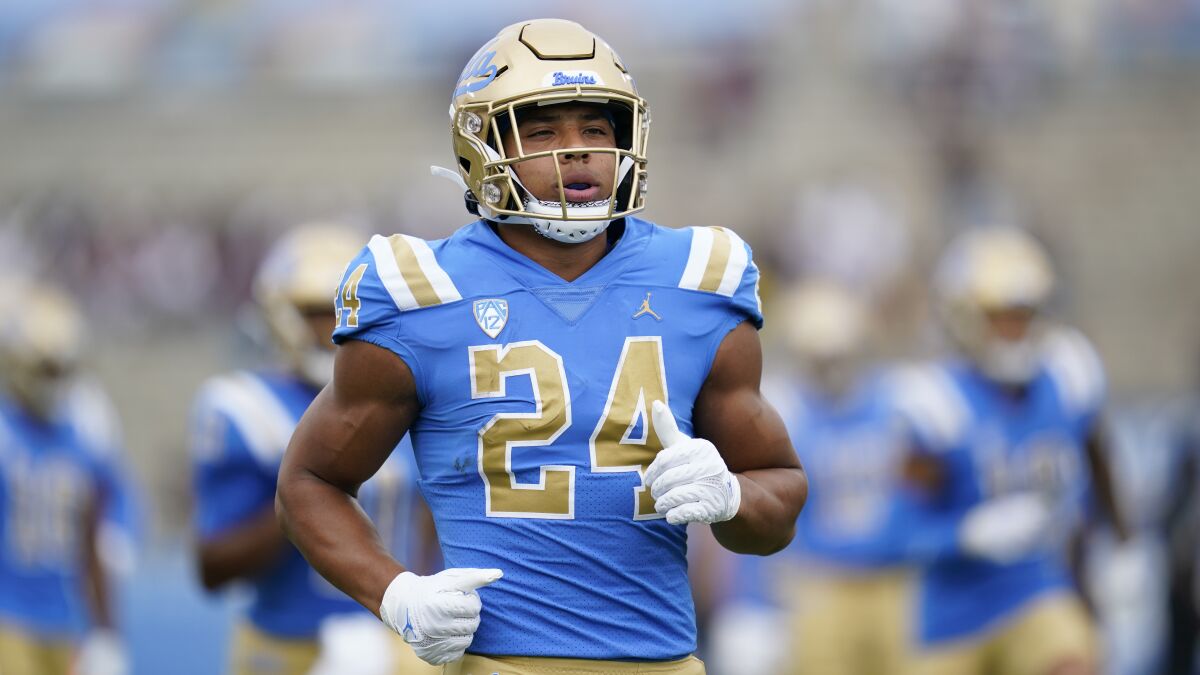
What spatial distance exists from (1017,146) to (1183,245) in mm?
1614

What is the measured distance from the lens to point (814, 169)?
1599 centimetres

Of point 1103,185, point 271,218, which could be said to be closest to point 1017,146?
point 1103,185

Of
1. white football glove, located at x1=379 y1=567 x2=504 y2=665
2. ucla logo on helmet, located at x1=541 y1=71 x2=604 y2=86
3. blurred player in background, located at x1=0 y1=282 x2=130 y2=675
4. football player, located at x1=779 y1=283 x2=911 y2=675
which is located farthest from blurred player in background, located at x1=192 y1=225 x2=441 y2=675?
football player, located at x1=779 y1=283 x2=911 y2=675

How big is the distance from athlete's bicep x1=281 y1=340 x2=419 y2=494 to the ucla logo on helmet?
516mm

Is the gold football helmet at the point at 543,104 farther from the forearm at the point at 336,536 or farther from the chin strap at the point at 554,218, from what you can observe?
the forearm at the point at 336,536

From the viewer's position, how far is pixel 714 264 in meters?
3.06

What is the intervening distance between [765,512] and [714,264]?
1.39 ft

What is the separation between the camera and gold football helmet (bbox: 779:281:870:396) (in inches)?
375

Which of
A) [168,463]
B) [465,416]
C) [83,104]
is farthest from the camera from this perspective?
[83,104]

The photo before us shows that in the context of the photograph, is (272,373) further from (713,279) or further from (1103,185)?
(1103,185)

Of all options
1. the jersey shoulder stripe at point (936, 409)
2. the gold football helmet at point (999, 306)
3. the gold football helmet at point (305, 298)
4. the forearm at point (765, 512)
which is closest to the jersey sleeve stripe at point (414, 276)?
the forearm at point (765, 512)

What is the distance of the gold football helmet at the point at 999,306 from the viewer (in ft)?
21.6

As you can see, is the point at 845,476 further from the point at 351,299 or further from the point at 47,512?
the point at 351,299

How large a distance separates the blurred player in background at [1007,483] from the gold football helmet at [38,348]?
10.5ft
